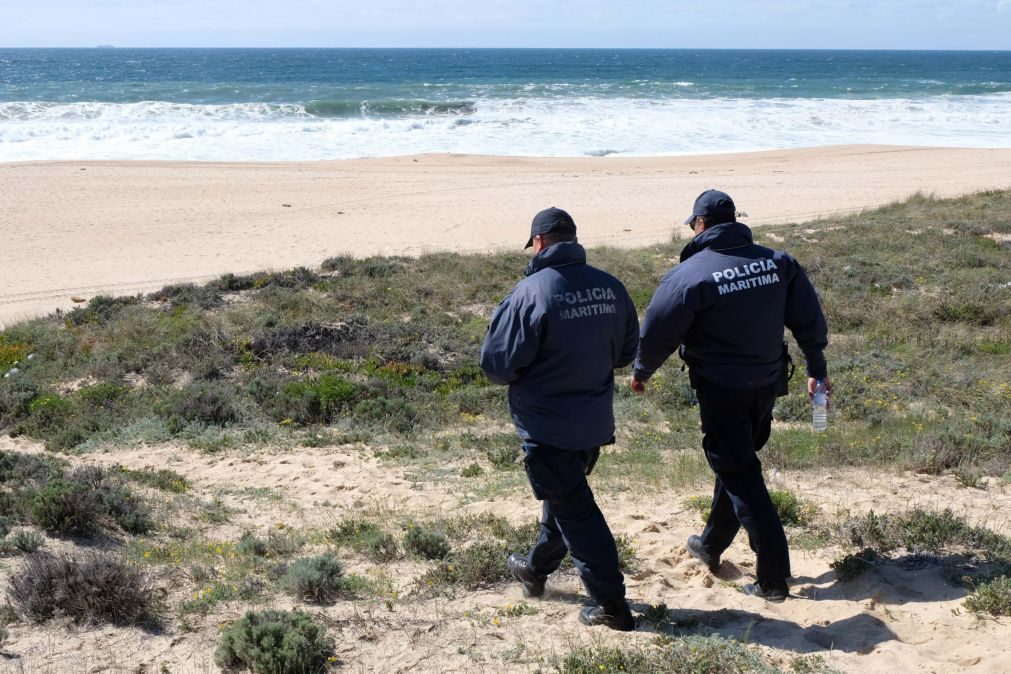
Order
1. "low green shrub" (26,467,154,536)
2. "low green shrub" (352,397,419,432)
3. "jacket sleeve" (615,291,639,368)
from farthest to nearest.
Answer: "low green shrub" (352,397,419,432) → "low green shrub" (26,467,154,536) → "jacket sleeve" (615,291,639,368)

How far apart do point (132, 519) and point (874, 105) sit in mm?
52554

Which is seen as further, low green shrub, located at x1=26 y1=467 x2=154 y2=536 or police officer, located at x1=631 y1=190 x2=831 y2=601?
low green shrub, located at x1=26 y1=467 x2=154 y2=536

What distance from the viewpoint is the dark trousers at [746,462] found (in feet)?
13.3

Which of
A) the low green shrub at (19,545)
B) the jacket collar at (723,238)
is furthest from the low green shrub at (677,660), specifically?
the low green shrub at (19,545)

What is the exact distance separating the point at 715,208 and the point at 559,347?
1.08 m

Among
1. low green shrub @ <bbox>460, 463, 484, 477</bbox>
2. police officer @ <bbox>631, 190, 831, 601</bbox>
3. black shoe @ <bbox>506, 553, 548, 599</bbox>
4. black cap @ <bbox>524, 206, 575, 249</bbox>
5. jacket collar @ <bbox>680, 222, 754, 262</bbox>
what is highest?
black cap @ <bbox>524, 206, 575, 249</bbox>

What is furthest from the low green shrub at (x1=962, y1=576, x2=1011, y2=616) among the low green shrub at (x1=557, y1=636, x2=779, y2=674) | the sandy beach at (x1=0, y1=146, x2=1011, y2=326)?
the sandy beach at (x1=0, y1=146, x2=1011, y2=326)

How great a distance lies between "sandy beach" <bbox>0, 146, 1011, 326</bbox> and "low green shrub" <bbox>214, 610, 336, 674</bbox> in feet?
36.2

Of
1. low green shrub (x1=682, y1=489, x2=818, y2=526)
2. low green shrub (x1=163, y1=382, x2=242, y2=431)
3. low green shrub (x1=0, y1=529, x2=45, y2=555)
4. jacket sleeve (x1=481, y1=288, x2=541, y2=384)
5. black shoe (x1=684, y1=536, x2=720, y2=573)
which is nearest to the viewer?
jacket sleeve (x1=481, y1=288, x2=541, y2=384)

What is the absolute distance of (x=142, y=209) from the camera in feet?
72.2

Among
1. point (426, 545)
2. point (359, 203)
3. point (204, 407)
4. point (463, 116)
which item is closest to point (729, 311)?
point (426, 545)

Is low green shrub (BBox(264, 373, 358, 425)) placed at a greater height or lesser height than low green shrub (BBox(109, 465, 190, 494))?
greater

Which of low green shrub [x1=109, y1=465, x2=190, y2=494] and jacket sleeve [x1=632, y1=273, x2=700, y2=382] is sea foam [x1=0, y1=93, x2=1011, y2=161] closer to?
low green shrub [x1=109, y1=465, x2=190, y2=494]

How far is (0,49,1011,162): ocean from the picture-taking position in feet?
117
